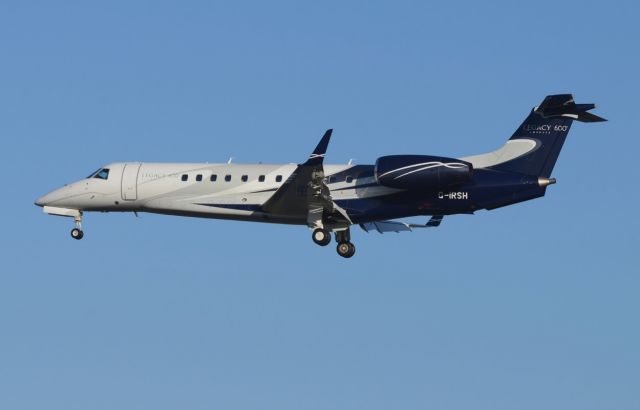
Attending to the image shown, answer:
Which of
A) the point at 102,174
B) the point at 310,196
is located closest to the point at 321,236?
the point at 310,196

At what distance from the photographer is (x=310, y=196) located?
38.3 meters

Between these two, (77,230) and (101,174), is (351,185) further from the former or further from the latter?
(77,230)

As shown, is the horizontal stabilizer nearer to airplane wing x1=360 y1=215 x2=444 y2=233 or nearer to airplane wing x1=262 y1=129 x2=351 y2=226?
airplane wing x1=360 y1=215 x2=444 y2=233

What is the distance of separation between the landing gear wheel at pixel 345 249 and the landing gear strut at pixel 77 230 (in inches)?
345

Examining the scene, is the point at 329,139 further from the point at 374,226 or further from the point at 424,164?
the point at 374,226

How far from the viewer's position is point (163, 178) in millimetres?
41344

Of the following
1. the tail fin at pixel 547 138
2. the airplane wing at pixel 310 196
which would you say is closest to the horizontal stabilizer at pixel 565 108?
the tail fin at pixel 547 138

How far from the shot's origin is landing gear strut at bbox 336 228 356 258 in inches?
1607

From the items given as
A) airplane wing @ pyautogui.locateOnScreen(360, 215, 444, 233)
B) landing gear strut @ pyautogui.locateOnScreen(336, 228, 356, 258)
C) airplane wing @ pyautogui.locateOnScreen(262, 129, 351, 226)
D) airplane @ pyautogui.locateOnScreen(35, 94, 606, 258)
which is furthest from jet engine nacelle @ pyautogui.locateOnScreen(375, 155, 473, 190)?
airplane wing @ pyautogui.locateOnScreen(360, 215, 444, 233)

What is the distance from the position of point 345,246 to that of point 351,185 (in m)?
2.47

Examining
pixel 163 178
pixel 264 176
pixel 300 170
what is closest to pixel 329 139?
pixel 300 170

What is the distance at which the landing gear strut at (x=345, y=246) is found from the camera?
40.8 metres

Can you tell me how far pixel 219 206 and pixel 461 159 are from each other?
7.68 m

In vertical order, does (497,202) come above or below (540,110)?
below
